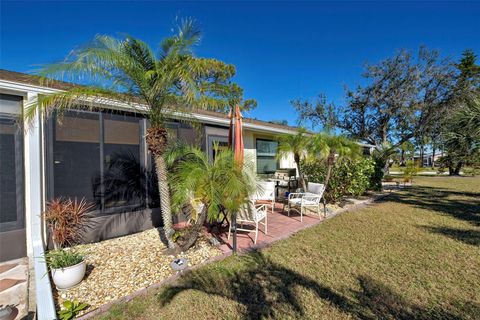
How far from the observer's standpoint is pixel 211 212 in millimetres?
4547

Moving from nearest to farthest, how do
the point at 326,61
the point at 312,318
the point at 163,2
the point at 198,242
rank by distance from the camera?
the point at 312,318 < the point at 198,242 < the point at 163,2 < the point at 326,61

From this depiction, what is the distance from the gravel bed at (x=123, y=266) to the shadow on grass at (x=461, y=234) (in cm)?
591

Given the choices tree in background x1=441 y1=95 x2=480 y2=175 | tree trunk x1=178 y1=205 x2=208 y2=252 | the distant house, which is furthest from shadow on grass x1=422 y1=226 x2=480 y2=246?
the distant house

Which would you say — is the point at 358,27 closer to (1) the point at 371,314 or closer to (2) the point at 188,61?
(2) the point at 188,61

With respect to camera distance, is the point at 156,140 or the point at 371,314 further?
the point at 156,140

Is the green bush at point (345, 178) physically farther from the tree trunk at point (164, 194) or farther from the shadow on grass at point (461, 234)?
the tree trunk at point (164, 194)

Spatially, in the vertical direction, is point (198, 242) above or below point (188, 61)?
below

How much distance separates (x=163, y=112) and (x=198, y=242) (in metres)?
3.09

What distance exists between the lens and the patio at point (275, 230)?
5.31 m

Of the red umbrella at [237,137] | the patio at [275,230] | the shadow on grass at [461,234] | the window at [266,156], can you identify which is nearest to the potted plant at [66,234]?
the patio at [275,230]

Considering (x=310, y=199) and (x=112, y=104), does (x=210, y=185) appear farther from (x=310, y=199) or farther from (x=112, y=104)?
(x=310, y=199)

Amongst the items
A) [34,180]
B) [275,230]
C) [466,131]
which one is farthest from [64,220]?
[466,131]

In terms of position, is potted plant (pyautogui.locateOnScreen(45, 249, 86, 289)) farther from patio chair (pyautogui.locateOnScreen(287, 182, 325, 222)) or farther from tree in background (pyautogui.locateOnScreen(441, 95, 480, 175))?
tree in background (pyautogui.locateOnScreen(441, 95, 480, 175))

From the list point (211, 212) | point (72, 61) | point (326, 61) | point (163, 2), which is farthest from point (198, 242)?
point (326, 61)
